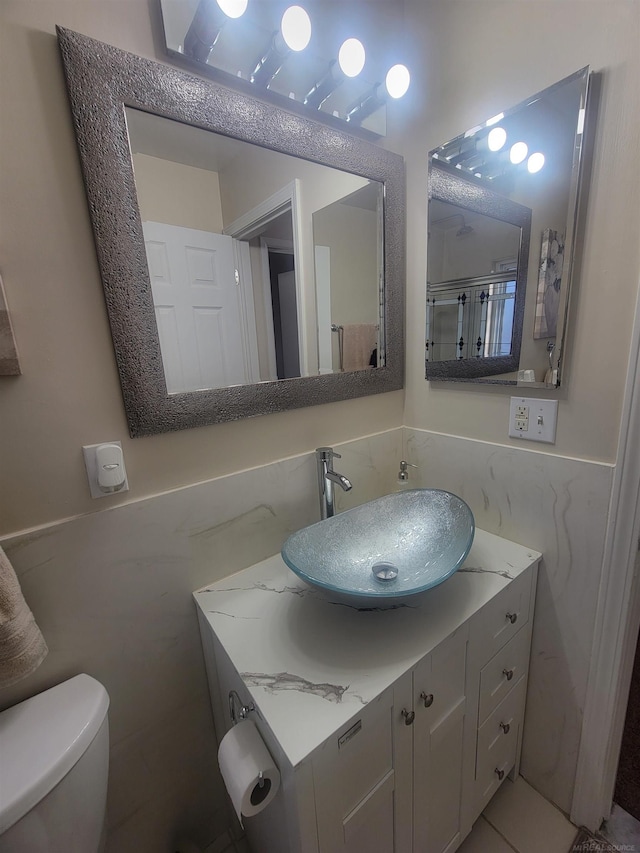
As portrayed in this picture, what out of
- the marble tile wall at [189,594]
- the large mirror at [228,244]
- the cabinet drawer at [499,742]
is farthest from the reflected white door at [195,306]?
the cabinet drawer at [499,742]

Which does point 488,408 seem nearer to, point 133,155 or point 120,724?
point 133,155

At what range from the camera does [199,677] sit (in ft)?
3.23

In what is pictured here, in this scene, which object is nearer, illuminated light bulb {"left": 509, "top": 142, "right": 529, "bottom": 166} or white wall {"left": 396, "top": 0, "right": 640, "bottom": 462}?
white wall {"left": 396, "top": 0, "right": 640, "bottom": 462}

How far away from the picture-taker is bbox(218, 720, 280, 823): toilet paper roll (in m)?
0.60

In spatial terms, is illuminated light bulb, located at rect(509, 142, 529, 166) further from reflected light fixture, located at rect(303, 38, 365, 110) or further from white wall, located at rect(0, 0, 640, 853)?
reflected light fixture, located at rect(303, 38, 365, 110)

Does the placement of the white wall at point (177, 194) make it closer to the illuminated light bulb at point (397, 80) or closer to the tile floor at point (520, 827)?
the illuminated light bulb at point (397, 80)

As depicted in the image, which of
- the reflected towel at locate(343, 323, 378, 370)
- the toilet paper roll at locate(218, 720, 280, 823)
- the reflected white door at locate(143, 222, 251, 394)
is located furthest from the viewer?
the reflected towel at locate(343, 323, 378, 370)

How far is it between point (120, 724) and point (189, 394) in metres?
0.83

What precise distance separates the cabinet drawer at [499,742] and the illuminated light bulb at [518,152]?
1512 millimetres

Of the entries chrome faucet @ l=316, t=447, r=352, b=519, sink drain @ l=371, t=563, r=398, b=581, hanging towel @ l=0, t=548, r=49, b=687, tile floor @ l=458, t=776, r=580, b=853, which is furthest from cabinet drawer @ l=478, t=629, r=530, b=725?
hanging towel @ l=0, t=548, r=49, b=687

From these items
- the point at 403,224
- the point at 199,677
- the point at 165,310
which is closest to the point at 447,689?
the point at 199,677

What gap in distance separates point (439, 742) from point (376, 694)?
36cm

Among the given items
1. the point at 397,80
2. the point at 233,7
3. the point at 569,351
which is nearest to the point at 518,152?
the point at 397,80

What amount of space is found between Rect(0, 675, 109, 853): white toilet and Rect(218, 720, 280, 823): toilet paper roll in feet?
0.93
